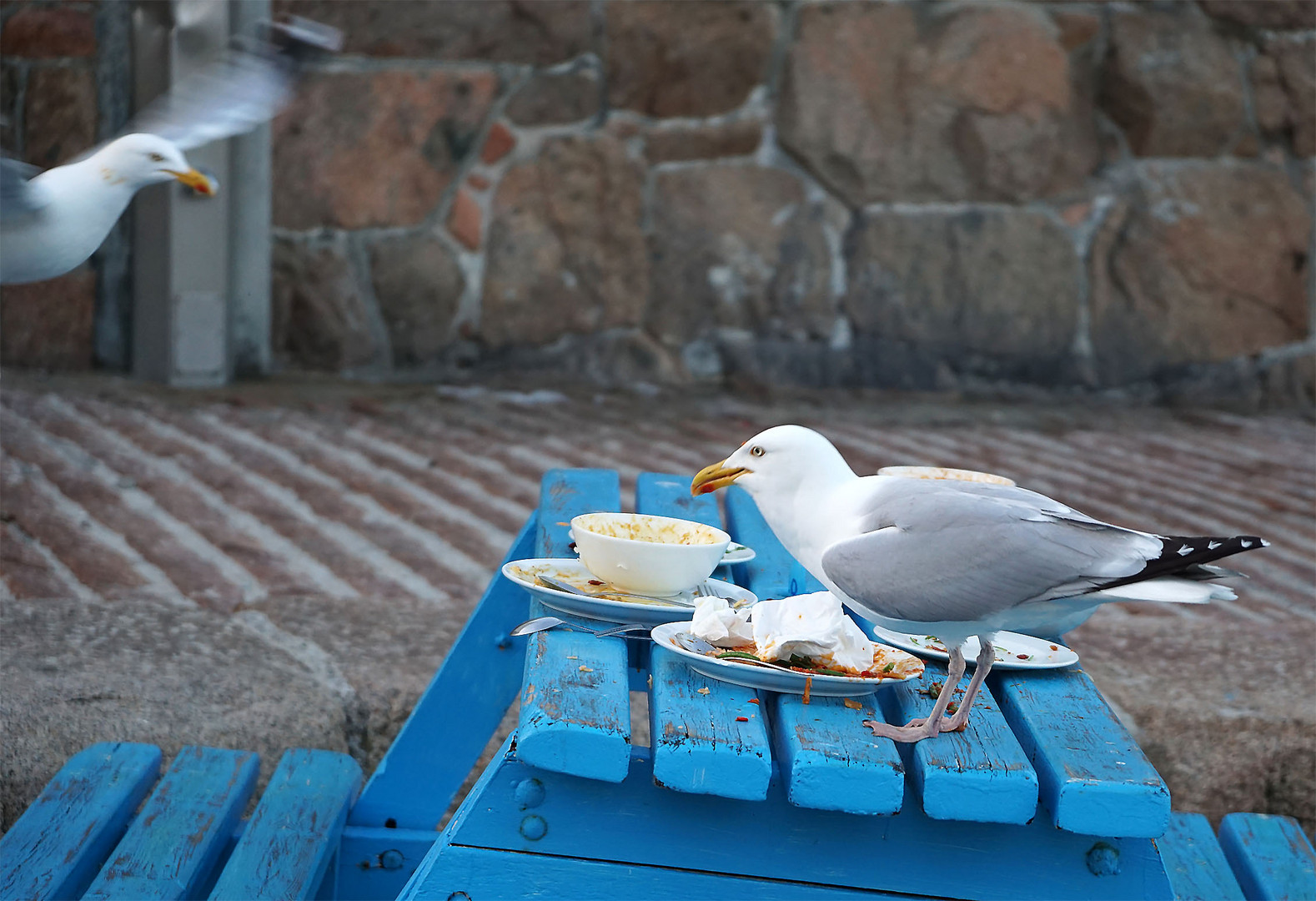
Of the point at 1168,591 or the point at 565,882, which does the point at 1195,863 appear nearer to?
the point at 1168,591

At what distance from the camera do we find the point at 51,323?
158 inches

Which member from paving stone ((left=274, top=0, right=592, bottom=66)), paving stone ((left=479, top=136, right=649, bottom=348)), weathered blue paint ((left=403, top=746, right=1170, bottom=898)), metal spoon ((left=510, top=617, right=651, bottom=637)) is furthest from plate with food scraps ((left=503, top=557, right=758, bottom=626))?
paving stone ((left=274, top=0, right=592, bottom=66))

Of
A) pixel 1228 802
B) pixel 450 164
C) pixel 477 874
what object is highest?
pixel 450 164

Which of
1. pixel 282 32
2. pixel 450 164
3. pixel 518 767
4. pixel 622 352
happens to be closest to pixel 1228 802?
pixel 518 767

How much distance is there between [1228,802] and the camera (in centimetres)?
194

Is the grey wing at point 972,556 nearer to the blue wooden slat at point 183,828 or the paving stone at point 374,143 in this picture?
the blue wooden slat at point 183,828

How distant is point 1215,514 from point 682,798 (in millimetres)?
2484

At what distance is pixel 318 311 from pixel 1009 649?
10.9 ft

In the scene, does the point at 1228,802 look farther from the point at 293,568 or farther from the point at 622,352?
the point at 622,352

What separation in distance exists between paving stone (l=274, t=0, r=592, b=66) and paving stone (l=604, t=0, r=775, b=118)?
0.13 metres

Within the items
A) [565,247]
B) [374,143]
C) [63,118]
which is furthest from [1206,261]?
[63,118]

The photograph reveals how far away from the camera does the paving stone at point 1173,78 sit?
436cm

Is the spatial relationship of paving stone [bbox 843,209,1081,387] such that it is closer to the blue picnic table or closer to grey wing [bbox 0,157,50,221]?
the blue picnic table

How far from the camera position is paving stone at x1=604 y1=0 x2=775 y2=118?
4.29 meters
